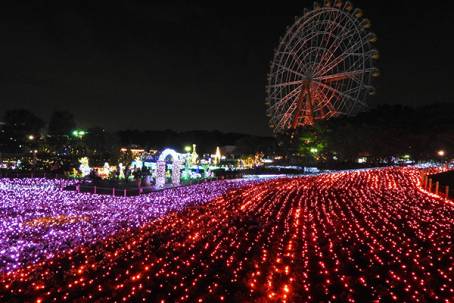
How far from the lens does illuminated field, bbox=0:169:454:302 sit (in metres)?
7.02

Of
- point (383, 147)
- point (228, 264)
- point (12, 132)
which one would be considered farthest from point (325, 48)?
point (12, 132)

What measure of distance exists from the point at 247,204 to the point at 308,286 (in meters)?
10.6

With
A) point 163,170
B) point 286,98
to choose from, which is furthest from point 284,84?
point 163,170

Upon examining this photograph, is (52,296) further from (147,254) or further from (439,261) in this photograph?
(439,261)

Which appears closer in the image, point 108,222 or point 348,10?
point 108,222

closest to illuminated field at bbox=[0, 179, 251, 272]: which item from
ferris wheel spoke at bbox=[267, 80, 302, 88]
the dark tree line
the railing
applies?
the railing

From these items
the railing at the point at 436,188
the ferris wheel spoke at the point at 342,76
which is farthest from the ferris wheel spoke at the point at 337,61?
the railing at the point at 436,188

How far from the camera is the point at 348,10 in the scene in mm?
41219

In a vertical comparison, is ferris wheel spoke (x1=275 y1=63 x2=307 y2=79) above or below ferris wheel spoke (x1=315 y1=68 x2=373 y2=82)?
above

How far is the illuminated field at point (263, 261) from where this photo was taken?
7.02 m

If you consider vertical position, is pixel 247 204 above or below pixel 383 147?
below

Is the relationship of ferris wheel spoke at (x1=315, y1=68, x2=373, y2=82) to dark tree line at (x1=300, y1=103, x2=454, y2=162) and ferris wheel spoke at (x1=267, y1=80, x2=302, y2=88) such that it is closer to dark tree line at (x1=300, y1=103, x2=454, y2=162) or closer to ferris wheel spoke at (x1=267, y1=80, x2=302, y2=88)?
ferris wheel spoke at (x1=267, y1=80, x2=302, y2=88)

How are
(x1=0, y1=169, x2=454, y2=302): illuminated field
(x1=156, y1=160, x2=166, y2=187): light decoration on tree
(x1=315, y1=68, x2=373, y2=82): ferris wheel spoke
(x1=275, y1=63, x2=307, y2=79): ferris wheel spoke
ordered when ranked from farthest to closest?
(x1=275, y1=63, x2=307, y2=79): ferris wheel spoke, (x1=315, y1=68, x2=373, y2=82): ferris wheel spoke, (x1=156, y1=160, x2=166, y2=187): light decoration on tree, (x1=0, y1=169, x2=454, y2=302): illuminated field

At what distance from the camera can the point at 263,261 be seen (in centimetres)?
893
